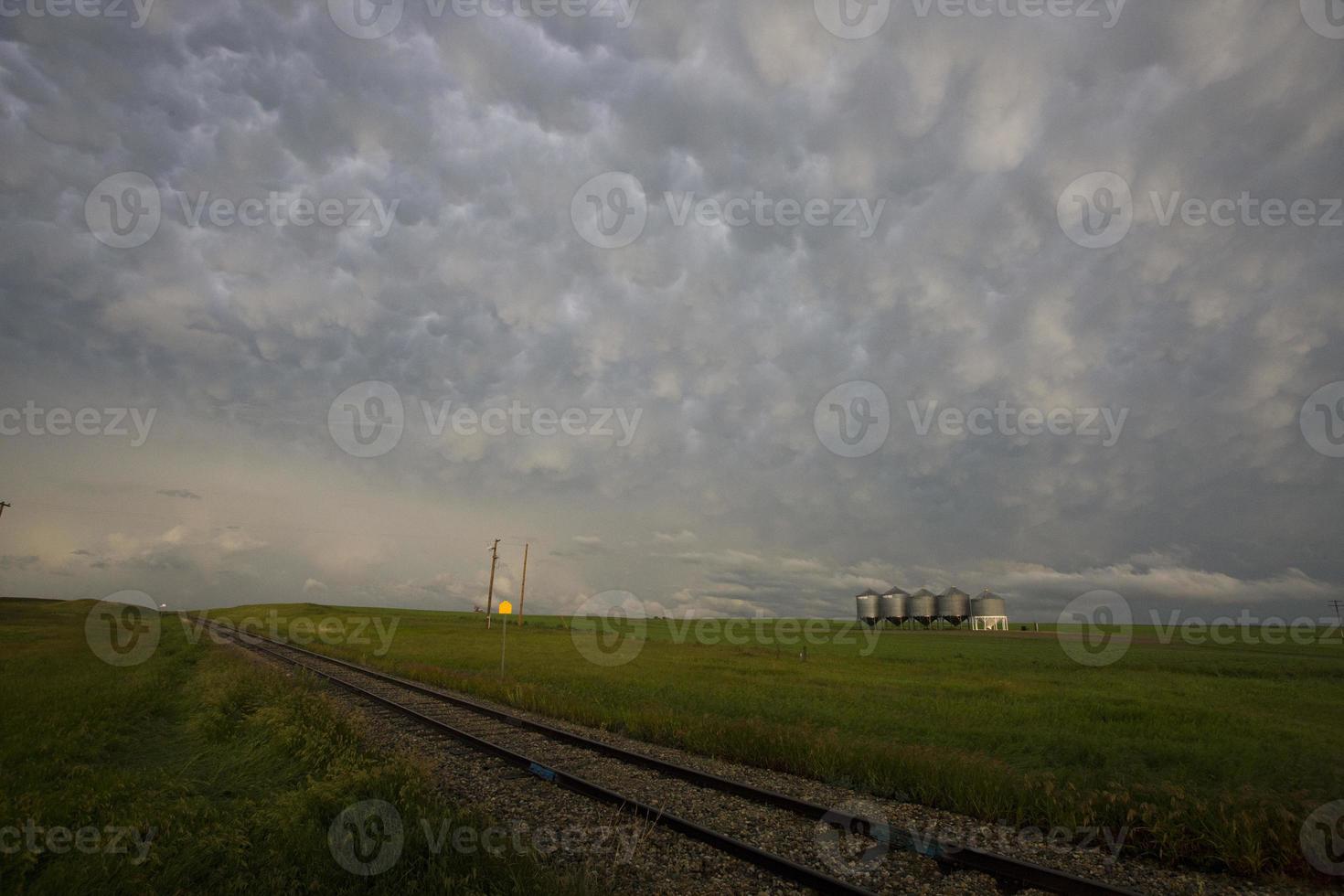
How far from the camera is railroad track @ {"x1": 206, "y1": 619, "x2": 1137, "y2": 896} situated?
295 inches

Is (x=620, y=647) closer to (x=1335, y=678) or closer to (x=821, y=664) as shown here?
(x=821, y=664)

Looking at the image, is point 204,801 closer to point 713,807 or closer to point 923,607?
point 713,807

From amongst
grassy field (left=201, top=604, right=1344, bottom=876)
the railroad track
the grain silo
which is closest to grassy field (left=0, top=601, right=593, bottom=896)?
the railroad track

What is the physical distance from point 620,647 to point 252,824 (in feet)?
143

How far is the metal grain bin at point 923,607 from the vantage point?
104156 millimetres

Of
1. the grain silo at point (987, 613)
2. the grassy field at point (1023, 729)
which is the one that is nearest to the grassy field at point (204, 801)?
the grassy field at point (1023, 729)

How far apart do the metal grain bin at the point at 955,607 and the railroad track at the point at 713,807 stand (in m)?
101

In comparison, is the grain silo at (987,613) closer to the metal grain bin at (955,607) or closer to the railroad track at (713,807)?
the metal grain bin at (955,607)

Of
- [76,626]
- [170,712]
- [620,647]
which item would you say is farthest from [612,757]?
[76,626]

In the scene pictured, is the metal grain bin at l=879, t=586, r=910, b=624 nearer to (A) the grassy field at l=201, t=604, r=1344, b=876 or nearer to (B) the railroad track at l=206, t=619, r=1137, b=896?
(A) the grassy field at l=201, t=604, r=1344, b=876

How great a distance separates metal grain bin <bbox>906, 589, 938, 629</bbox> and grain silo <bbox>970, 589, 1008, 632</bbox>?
224 inches

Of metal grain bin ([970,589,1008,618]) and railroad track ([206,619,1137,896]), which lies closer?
railroad track ([206,619,1137,896])

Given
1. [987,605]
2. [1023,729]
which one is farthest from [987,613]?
[1023,729]

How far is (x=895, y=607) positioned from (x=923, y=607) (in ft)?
15.1
